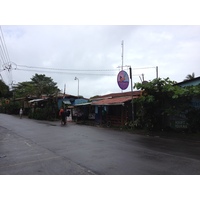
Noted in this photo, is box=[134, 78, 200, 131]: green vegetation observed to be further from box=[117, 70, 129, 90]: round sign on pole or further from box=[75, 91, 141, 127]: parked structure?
box=[75, 91, 141, 127]: parked structure

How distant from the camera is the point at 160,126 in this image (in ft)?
54.1

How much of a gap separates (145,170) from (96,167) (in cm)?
140

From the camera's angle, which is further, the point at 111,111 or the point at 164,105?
the point at 111,111

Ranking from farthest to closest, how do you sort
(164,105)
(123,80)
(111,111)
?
1. (111,111)
2. (123,80)
3. (164,105)

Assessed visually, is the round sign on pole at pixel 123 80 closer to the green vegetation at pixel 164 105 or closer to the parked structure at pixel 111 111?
the parked structure at pixel 111 111

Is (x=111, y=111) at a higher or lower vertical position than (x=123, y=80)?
lower

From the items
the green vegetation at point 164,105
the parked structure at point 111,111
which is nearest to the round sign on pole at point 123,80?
the parked structure at point 111,111

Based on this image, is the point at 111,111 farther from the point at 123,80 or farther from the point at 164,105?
the point at 164,105

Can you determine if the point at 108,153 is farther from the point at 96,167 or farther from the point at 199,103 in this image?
the point at 199,103

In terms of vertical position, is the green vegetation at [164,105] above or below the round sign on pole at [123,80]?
below

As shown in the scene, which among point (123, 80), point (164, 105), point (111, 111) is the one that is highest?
point (123, 80)

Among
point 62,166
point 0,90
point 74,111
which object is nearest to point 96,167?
point 62,166

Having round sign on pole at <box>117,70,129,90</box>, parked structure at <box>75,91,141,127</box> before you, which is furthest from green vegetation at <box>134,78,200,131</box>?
parked structure at <box>75,91,141,127</box>

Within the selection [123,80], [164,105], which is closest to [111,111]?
[123,80]
